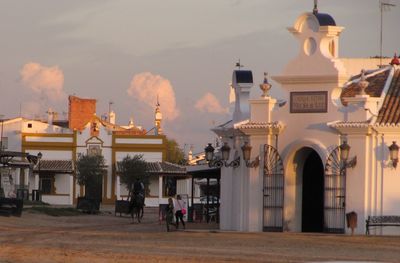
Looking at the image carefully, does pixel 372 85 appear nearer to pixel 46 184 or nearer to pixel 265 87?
pixel 265 87

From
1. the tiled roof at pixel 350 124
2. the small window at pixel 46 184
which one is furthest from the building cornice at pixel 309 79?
the small window at pixel 46 184

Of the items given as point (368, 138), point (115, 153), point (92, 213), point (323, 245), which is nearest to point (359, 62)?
point (92, 213)

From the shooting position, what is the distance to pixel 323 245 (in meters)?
31.9

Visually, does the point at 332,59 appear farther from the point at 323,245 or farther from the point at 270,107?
the point at 323,245

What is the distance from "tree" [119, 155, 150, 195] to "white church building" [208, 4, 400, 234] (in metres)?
46.7

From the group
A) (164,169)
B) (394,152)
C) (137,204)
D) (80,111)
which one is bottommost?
(137,204)

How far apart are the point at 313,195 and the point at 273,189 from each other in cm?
150

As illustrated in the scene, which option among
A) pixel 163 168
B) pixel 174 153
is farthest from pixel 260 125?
pixel 174 153

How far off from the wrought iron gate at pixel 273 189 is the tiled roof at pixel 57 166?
165ft

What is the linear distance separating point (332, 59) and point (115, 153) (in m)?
55.1

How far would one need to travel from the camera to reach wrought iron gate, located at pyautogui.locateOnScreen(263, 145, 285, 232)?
38812mm

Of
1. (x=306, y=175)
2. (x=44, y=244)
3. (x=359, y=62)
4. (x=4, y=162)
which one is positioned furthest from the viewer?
(x=359, y=62)

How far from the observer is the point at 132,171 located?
8756 cm

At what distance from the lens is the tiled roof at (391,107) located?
3716 cm
